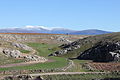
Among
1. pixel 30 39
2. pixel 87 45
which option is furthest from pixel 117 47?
pixel 30 39

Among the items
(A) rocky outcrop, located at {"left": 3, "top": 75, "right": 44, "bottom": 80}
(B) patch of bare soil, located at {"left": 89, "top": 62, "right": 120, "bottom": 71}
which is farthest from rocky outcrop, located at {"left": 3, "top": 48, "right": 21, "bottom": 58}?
(B) patch of bare soil, located at {"left": 89, "top": 62, "right": 120, "bottom": 71}

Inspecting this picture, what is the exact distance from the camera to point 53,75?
2077 inches

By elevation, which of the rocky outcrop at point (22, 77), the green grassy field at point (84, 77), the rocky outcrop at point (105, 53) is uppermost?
the rocky outcrop at point (105, 53)

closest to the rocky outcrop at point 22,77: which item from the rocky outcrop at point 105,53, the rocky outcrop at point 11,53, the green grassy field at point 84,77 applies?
the green grassy field at point 84,77

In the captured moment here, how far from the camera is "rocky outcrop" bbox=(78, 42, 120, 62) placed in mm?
73625

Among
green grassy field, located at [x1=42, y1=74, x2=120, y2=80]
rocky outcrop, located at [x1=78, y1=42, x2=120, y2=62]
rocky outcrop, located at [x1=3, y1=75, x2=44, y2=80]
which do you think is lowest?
green grassy field, located at [x1=42, y1=74, x2=120, y2=80]

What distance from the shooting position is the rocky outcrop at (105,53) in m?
73.6

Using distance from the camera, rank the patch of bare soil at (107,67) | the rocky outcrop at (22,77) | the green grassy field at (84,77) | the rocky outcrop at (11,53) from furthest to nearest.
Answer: the rocky outcrop at (11,53) → the patch of bare soil at (107,67) → the green grassy field at (84,77) → the rocky outcrop at (22,77)

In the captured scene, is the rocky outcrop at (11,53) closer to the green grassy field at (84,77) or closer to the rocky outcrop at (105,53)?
the green grassy field at (84,77)

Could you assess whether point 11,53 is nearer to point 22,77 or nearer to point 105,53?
point 22,77

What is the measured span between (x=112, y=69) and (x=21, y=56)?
69.7ft

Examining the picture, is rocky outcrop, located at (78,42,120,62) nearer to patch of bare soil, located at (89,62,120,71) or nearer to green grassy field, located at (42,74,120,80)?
patch of bare soil, located at (89,62,120,71)

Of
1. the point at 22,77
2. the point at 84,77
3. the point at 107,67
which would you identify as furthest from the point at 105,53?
the point at 22,77

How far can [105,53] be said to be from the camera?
78.8m
